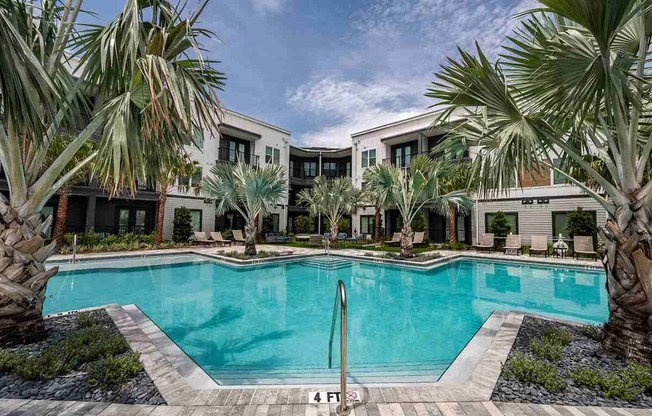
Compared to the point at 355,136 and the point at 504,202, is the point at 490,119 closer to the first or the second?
the point at 504,202

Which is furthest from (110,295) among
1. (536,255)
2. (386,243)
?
(536,255)

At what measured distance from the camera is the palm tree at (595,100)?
3.15 m

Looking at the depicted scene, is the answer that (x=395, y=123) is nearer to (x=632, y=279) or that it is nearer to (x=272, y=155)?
(x=272, y=155)

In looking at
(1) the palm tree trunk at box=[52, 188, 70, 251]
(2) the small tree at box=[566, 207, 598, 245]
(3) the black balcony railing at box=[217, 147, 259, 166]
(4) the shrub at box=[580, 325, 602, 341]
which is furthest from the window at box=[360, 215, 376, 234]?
(4) the shrub at box=[580, 325, 602, 341]

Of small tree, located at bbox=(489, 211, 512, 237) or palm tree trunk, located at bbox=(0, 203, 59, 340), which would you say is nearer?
palm tree trunk, located at bbox=(0, 203, 59, 340)

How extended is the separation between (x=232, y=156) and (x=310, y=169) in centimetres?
948

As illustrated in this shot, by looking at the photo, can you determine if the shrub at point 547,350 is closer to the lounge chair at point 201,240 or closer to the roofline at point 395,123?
the lounge chair at point 201,240

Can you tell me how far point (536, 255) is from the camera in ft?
51.3

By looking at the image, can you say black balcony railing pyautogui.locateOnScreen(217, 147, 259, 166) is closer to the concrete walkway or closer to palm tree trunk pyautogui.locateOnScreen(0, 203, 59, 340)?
palm tree trunk pyautogui.locateOnScreen(0, 203, 59, 340)

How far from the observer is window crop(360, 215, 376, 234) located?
1040 inches

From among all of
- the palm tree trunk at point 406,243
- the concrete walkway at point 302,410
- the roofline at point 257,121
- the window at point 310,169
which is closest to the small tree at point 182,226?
the roofline at point 257,121

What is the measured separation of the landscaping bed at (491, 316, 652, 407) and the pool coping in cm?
18

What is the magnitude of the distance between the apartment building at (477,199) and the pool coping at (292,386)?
10.4 meters

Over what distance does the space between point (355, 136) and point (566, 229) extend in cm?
1750
